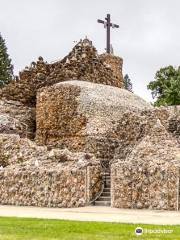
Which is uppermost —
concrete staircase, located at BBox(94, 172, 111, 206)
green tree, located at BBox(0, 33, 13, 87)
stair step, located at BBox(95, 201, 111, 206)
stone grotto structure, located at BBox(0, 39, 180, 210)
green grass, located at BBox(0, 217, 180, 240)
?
green tree, located at BBox(0, 33, 13, 87)

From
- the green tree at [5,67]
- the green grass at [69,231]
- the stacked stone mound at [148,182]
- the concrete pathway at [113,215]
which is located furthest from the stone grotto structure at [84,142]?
the green tree at [5,67]

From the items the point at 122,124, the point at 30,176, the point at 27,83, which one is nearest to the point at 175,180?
the point at 30,176

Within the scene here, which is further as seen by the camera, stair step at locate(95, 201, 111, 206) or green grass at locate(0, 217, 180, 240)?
stair step at locate(95, 201, 111, 206)

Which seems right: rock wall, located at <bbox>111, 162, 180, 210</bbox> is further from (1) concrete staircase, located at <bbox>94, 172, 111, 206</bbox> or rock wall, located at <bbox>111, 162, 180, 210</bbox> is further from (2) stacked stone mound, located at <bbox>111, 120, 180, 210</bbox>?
(1) concrete staircase, located at <bbox>94, 172, 111, 206</bbox>

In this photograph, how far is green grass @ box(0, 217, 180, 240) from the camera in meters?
12.6

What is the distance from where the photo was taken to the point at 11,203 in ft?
77.8

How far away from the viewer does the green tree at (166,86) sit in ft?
162

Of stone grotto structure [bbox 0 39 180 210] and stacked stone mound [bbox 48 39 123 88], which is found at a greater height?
stacked stone mound [bbox 48 39 123 88]

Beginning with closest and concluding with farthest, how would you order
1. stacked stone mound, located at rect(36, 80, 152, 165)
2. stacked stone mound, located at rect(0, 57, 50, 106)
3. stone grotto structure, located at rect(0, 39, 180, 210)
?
stone grotto structure, located at rect(0, 39, 180, 210), stacked stone mound, located at rect(36, 80, 152, 165), stacked stone mound, located at rect(0, 57, 50, 106)

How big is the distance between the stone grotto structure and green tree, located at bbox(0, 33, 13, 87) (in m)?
29.8

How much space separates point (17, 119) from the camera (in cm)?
3459

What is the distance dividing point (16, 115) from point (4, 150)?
8.10 meters

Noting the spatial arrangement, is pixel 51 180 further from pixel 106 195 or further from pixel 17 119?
pixel 17 119

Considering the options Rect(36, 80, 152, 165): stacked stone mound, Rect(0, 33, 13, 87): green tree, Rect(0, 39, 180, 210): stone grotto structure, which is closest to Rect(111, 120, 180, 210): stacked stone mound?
Rect(0, 39, 180, 210): stone grotto structure
